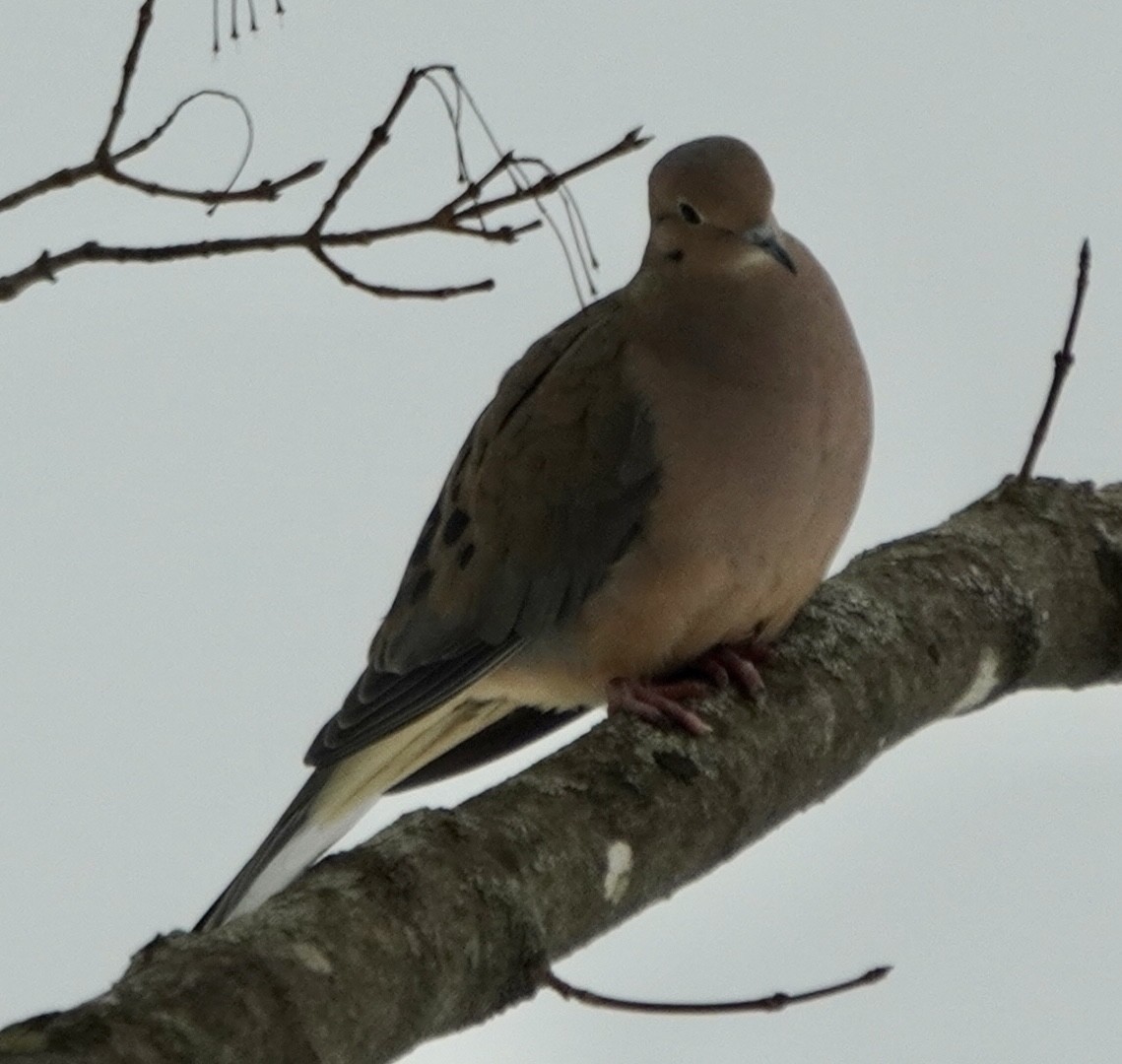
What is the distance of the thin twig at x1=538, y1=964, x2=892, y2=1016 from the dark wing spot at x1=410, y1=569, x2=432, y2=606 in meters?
1.31

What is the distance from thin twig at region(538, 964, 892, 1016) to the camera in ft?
5.63

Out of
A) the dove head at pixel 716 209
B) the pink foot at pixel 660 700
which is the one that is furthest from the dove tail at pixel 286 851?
the dove head at pixel 716 209


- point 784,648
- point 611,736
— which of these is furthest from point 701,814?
point 784,648

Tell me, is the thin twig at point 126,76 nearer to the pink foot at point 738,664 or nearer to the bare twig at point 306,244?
the bare twig at point 306,244

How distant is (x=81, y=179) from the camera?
184 cm

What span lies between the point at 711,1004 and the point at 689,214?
1496 millimetres

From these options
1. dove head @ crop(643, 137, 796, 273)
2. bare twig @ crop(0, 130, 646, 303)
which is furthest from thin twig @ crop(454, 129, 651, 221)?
dove head @ crop(643, 137, 796, 273)

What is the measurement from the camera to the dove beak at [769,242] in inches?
113

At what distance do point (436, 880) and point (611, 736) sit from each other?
20.5 inches

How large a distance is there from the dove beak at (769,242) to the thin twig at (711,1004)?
1.31 metres

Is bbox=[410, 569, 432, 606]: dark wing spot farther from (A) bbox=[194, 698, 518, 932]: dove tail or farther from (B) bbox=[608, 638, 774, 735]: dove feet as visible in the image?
(B) bbox=[608, 638, 774, 735]: dove feet

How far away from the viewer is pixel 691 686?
2.72m

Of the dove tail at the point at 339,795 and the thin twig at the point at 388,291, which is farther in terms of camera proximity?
the dove tail at the point at 339,795

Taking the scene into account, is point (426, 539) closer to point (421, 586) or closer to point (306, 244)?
point (421, 586)
